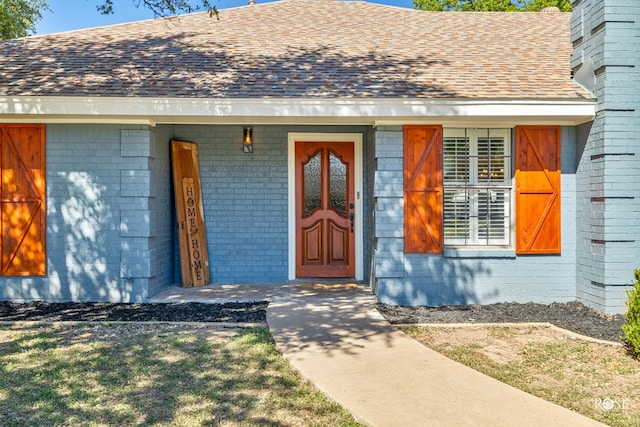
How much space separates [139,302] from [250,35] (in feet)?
16.1

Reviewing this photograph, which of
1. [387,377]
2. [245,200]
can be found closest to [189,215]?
[245,200]

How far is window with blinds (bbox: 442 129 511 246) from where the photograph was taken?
7070mm

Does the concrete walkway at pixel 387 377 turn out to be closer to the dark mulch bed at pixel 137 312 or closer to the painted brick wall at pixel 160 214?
the dark mulch bed at pixel 137 312

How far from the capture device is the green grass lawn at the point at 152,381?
3312 mm

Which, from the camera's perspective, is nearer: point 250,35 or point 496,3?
point 250,35

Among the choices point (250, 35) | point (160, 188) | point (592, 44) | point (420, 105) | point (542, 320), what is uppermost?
point (250, 35)

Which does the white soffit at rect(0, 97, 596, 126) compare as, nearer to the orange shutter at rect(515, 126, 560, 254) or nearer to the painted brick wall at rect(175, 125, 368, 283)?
the orange shutter at rect(515, 126, 560, 254)

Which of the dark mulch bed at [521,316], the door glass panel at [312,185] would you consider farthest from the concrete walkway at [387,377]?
the door glass panel at [312,185]

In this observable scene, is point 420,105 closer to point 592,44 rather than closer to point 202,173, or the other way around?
point 592,44

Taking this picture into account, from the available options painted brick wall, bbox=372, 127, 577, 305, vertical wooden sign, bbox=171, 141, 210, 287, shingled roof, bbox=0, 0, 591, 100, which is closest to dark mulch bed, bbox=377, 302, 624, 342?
painted brick wall, bbox=372, 127, 577, 305

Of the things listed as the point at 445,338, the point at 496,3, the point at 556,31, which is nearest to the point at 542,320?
the point at 445,338

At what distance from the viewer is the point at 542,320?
6000 mm

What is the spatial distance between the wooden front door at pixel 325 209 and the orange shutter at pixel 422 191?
154 cm

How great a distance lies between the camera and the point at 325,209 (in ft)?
27.1
